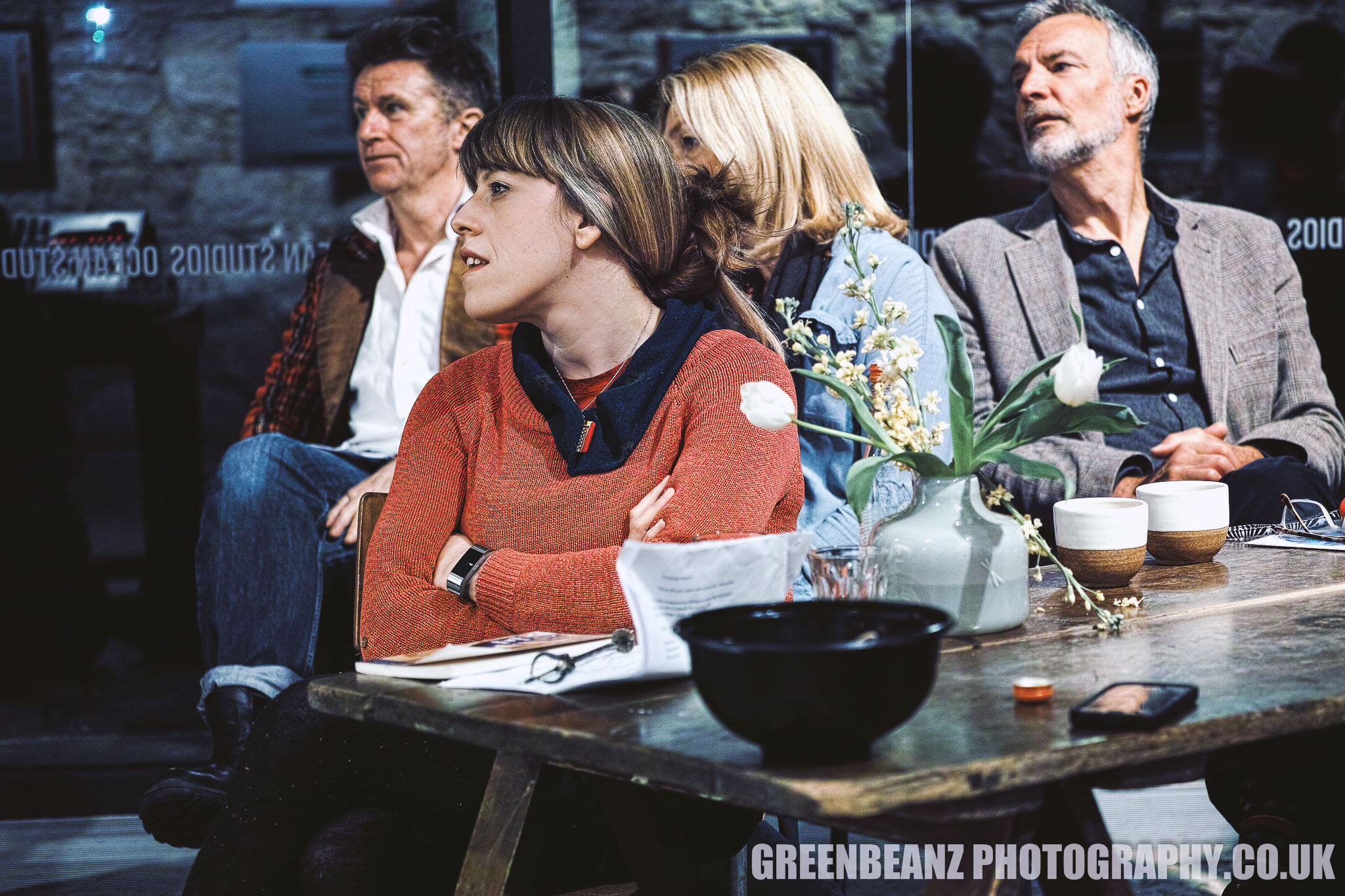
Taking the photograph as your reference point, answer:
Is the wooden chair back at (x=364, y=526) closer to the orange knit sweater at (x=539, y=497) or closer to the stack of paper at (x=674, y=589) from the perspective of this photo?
the orange knit sweater at (x=539, y=497)

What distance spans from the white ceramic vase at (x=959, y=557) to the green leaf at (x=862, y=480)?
48mm

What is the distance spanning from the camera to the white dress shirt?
3336 mm

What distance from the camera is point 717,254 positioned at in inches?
88.0

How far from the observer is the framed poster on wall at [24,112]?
3.76m

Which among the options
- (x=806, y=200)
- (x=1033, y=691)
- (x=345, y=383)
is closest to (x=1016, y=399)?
Result: (x=1033, y=691)

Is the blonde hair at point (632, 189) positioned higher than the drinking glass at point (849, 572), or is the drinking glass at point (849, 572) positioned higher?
the blonde hair at point (632, 189)

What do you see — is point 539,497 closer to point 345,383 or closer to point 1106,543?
point 1106,543

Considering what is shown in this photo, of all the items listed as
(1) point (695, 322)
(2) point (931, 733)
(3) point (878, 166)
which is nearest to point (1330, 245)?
(3) point (878, 166)

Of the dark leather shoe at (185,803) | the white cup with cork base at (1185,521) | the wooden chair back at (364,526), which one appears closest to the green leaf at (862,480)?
the white cup with cork base at (1185,521)

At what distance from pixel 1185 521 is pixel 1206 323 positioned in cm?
132

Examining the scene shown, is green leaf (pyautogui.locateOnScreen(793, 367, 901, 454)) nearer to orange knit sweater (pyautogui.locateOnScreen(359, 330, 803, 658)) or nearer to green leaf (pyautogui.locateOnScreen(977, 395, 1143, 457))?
green leaf (pyautogui.locateOnScreen(977, 395, 1143, 457))

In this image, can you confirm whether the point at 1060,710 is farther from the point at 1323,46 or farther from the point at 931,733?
the point at 1323,46

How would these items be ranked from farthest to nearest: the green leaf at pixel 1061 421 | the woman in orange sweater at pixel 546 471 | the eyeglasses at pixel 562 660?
1. the woman in orange sweater at pixel 546 471
2. the green leaf at pixel 1061 421
3. the eyeglasses at pixel 562 660

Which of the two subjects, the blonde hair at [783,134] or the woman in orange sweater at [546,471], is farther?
the blonde hair at [783,134]
